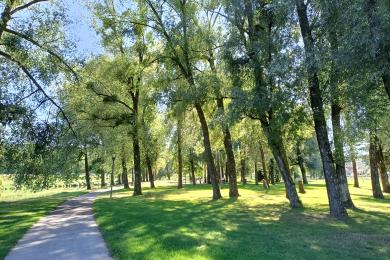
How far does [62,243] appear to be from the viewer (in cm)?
998

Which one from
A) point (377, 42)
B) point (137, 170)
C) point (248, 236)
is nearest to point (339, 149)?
point (248, 236)

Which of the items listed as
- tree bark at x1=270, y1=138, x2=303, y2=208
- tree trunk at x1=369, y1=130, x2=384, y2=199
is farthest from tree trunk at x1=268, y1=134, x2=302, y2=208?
tree trunk at x1=369, y1=130, x2=384, y2=199

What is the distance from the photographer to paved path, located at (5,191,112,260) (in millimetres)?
8547

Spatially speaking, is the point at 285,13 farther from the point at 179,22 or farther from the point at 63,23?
the point at 179,22

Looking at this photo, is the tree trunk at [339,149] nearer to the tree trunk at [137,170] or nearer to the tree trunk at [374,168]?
the tree trunk at [374,168]

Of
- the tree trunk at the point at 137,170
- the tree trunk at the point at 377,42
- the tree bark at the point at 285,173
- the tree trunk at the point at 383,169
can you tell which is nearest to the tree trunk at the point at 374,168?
the tree trunk at the point at 383,169

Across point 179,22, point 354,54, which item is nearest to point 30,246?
point 354,54

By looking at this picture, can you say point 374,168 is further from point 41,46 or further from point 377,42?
point 41,46

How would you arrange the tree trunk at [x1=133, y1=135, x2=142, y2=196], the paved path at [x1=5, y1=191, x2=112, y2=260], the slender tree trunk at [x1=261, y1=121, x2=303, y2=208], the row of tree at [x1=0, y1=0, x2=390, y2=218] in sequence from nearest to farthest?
the paved path at [x1=5, y1=191, x2=112, y2=260], the row of tree at [x1=0, y1=0, x2=390, y2=218], the slender tree trunk at [x1=261, y1=121, x2=303, y2=208], the tree trunk at [x1=133, y1=135, x2=142, y2=196]

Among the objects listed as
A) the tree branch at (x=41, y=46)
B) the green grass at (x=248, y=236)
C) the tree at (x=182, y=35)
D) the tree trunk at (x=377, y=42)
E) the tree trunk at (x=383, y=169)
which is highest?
the tree at (x=182, y=35)

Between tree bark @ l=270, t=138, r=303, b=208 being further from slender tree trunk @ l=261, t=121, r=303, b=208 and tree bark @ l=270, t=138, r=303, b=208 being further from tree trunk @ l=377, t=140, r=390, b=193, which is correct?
tree trunk @ l=377, t=140, r=390, b=193

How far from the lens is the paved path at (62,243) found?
8.55 metres

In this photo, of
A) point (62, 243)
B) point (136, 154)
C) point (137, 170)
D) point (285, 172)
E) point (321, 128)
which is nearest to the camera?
point (62, 243)

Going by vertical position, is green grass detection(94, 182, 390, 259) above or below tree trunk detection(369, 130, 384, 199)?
below
